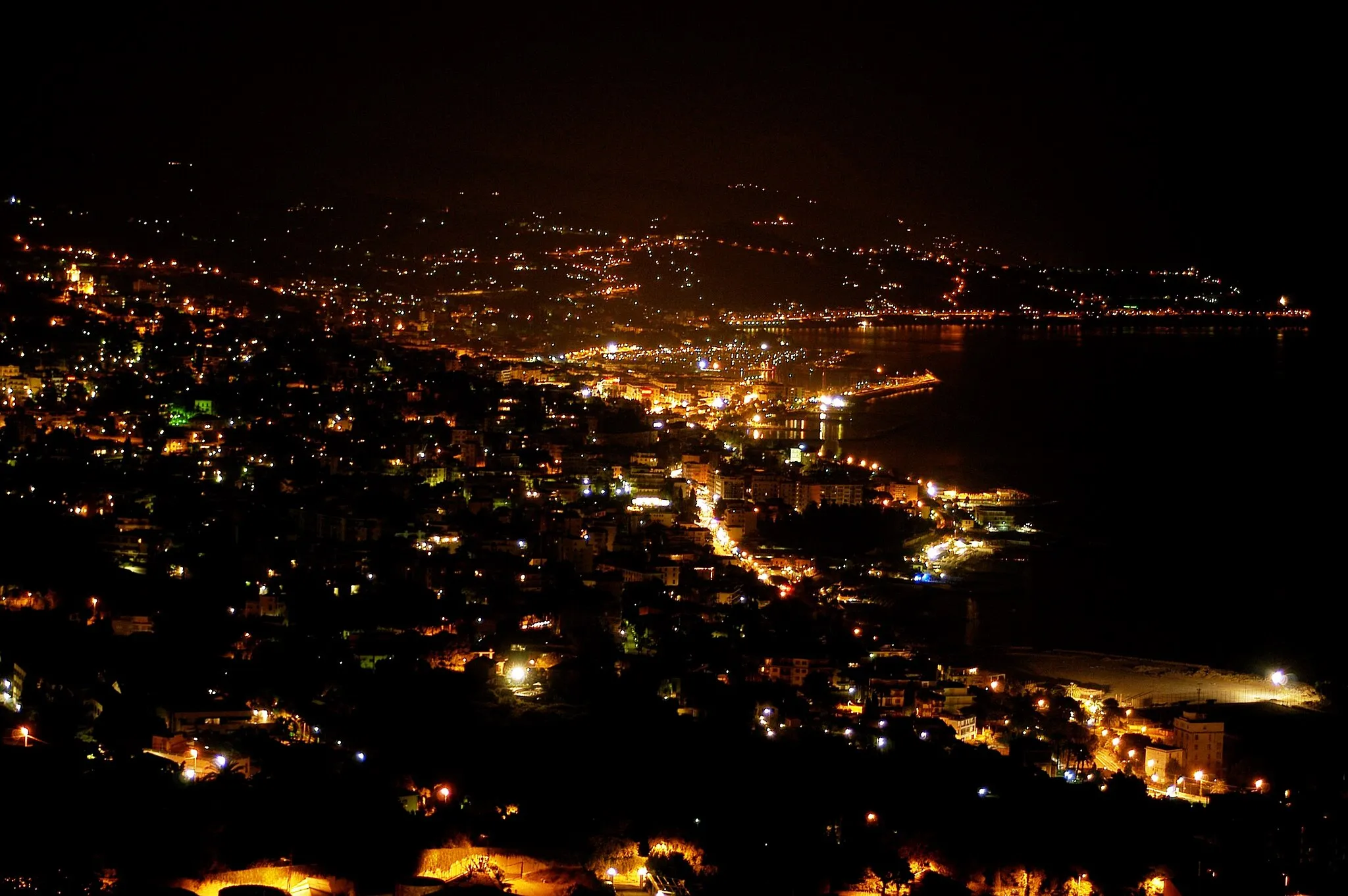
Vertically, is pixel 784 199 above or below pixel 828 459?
above

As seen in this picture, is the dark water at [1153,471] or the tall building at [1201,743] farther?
the dark water at [1153,471]

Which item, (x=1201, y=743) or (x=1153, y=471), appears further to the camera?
(x=1153, y=471)

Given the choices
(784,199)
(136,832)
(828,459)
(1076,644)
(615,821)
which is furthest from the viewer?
(784,199)

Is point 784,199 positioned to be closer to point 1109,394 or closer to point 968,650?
point 1109,394

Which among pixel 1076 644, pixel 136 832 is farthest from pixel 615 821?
pixel 1076 644

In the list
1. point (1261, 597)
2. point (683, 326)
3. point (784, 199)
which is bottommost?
point (1261, 597)

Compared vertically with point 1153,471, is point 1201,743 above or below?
below

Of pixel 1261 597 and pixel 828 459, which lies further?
pixel 828 459

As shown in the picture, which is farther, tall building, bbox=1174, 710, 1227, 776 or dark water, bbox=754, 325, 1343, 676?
dark water, bbox=754, 325, 1343, 676
